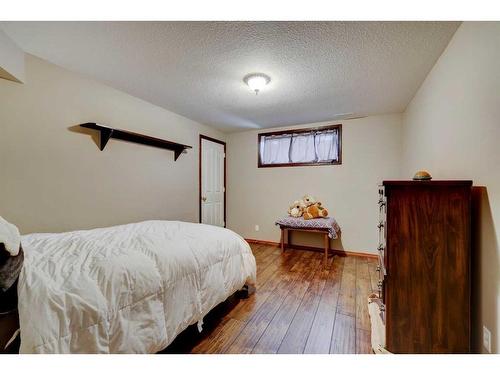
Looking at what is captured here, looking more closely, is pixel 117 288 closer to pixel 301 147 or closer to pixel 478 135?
pixel 478 135

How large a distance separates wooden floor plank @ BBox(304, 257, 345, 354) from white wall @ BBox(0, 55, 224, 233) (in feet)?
8.35

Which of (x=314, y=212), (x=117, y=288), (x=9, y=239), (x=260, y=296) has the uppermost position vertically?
(x=9, y=239)

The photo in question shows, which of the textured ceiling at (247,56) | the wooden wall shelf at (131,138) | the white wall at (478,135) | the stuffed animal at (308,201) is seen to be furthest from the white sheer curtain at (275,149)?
the white wall at (478,135)

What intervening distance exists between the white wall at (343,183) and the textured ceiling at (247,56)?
27.4 inches

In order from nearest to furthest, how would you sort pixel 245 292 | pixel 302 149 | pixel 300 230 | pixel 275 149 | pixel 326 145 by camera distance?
pixel 245 292, pixel 300 230, pixel 326 145, pixel 302 149, pixel 275 149

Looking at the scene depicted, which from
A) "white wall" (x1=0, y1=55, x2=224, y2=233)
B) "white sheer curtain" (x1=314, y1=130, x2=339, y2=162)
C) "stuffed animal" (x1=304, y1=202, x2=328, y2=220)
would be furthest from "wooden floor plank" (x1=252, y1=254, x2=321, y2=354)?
"white wall" (x1=0, y1=55, x2=224, y2=233)

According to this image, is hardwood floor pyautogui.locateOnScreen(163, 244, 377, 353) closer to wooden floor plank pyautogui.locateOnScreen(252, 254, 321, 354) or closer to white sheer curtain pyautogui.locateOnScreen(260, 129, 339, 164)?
wooden floor plank pyautogui.locateOnScreen(252, 254, 321, 354)

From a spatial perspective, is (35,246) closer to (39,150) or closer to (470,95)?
(39,150)

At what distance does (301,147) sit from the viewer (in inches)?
Result: 163

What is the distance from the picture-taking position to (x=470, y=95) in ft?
4.60

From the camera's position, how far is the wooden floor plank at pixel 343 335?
4.92 feet

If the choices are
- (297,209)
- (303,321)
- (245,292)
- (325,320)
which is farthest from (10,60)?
(297,209)

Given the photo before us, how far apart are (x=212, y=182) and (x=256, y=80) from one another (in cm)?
255

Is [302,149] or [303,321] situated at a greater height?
[302,149]
